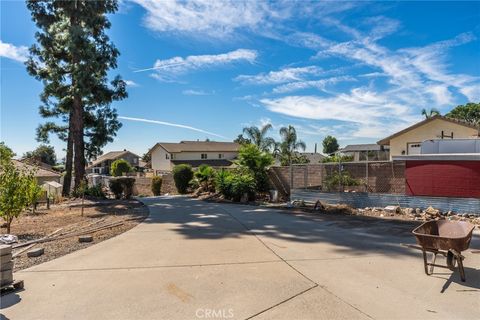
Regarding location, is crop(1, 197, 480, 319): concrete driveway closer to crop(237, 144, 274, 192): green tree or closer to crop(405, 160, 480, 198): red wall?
crop(405, 160, 480, 198): red wall

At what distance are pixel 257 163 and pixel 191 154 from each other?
32.0 m

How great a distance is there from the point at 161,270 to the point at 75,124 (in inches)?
654

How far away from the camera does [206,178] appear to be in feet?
67.2

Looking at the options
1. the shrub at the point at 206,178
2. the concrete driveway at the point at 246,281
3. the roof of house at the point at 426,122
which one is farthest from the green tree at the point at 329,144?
the concrete driveway at the point at 246,281

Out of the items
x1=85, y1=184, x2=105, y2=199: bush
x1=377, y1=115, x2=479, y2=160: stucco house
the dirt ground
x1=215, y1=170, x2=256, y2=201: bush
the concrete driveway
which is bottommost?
the concrete driveway

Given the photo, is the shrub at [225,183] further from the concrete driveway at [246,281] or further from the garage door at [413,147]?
the garage door at [413,147]

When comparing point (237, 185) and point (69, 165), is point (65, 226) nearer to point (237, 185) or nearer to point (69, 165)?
point (237, 185)

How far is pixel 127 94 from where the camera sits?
19828 mm

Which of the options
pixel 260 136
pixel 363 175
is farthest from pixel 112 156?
pixel 363 175

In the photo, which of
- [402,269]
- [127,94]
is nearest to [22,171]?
[402,269]

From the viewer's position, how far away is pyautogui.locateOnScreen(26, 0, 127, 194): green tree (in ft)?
56.6

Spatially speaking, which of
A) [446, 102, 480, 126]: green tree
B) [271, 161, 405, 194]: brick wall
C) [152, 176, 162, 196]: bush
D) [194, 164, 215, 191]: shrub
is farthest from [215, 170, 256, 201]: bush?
[446, 102, 480, 126]: green tree

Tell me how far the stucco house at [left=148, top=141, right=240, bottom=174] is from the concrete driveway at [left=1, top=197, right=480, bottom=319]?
126ft

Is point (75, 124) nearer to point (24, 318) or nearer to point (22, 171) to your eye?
point (22, 171)
